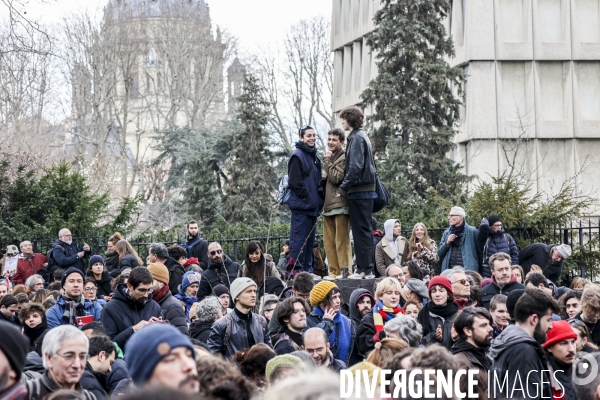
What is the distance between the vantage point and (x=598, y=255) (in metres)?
19.6

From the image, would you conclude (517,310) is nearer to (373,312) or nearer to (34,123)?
(373,312)

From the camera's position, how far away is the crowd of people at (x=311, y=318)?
5.63 metres

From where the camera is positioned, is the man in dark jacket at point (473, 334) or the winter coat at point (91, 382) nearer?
the winter coat at point (91, 382)

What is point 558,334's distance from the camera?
8391mm

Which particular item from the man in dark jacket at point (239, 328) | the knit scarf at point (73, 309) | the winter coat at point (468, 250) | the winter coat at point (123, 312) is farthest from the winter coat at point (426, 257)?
the winter coat at point (123, 312)

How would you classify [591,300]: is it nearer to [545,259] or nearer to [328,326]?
[328,326]

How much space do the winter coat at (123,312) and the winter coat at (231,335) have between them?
675 millimetres

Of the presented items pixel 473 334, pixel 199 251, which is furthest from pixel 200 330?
pixel 199 251

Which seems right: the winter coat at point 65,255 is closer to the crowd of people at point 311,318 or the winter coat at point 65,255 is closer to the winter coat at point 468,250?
the crowd of people at point 311,318

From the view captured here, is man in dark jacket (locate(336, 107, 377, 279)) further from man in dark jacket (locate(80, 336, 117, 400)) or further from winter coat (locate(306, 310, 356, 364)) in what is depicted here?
man in dark jacket (locate(80, 336, 117, 400))

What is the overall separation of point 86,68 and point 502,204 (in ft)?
138

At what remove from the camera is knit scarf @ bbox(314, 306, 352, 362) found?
10505 mm

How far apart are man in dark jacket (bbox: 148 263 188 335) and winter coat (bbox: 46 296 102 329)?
710 mm

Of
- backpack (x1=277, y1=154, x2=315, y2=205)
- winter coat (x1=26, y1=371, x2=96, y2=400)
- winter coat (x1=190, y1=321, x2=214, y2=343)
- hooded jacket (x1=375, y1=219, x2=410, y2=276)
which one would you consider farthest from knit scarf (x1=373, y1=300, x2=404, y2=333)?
hooded jacket (x1=375, y1=219, x2=410, y2=276)
